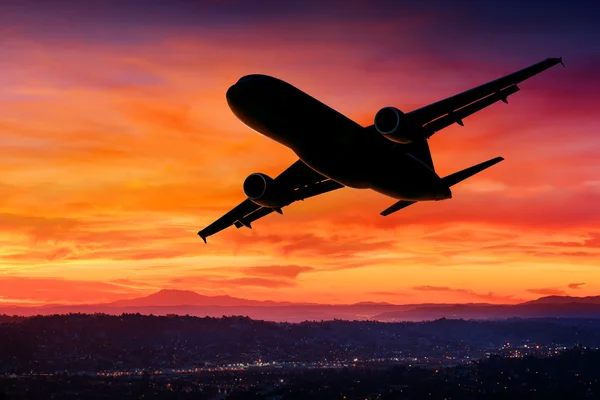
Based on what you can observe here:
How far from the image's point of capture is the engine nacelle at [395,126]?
53.2 m

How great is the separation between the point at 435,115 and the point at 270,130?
13477 mm

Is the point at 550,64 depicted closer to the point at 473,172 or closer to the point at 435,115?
the point at 435,115

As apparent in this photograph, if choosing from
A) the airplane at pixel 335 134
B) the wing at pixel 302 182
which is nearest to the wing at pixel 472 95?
the airplane at pixel 335 134

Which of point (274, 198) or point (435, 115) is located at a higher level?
point (435, 115)

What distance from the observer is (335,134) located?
56156 mm

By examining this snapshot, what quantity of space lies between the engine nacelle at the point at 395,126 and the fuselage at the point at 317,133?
3868 millimetres

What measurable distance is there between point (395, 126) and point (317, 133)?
612cm

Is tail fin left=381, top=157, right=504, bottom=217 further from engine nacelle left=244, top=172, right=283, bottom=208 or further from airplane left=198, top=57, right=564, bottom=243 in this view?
engine nacelle left=244, top=172, right=283, bottom=208

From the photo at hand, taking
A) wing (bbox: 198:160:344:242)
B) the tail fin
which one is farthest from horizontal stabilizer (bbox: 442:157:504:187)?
wing (bbox: 198:160:344:242)

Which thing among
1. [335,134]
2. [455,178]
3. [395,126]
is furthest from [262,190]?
[455,178]

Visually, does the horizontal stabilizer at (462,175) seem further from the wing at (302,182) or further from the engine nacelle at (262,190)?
the engine nacelle at (262,190)

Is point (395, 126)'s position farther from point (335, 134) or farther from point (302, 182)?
point (302, 182)

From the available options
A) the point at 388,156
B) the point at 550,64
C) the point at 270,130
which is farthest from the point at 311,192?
the point at 550,64

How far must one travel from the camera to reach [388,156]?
198 feet
